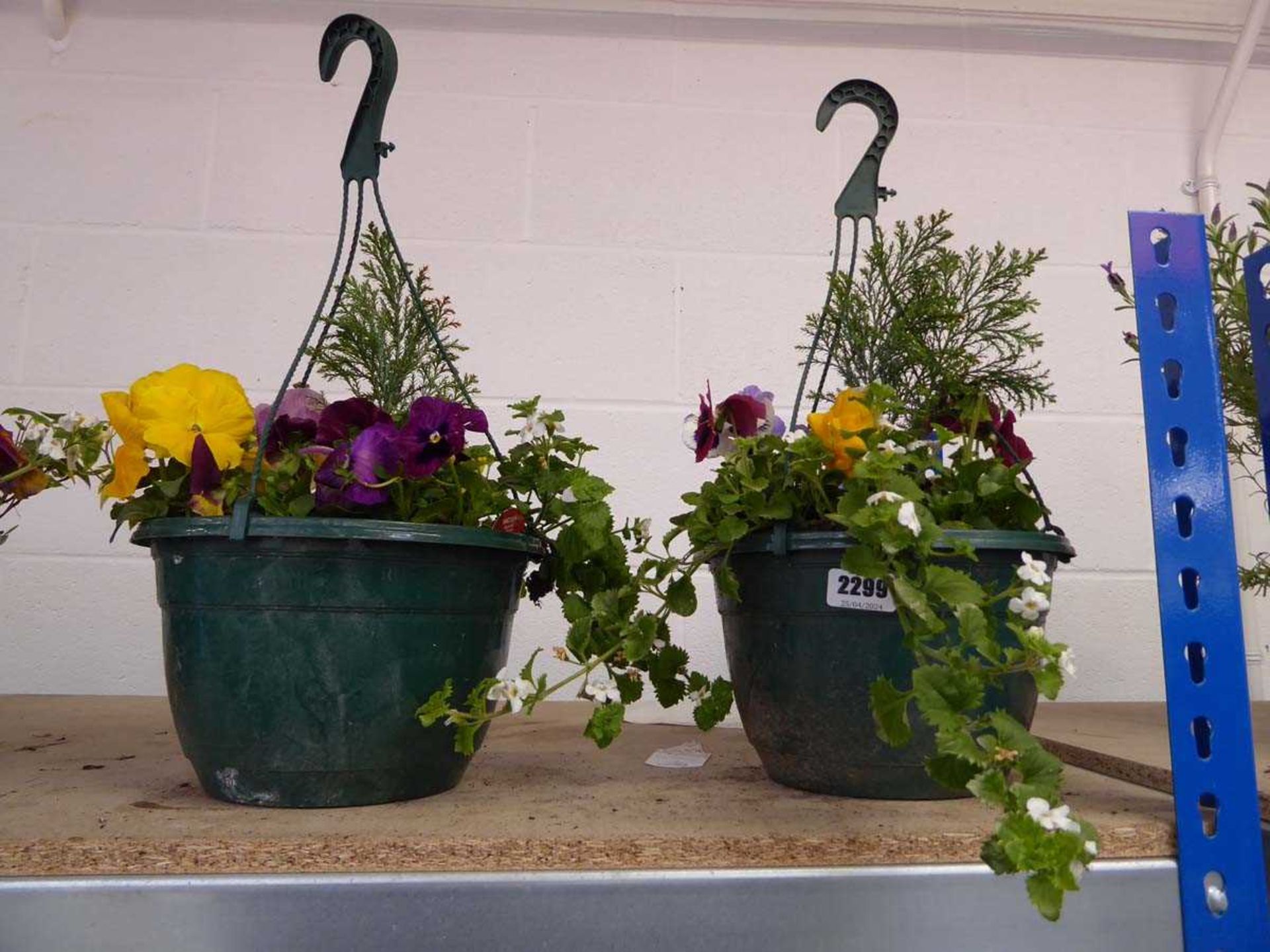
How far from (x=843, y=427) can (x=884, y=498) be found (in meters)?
0.10

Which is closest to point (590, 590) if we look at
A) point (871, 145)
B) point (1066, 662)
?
point (1066, 662)

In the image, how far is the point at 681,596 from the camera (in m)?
0.69

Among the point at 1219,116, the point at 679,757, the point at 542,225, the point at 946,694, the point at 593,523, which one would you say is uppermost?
the point at 1219,116

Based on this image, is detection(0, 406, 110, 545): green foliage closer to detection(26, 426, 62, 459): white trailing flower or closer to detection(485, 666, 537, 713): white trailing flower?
detection(26, 426, 62, 459): white trailing flower

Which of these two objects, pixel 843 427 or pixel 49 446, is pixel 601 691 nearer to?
pixel 843 427

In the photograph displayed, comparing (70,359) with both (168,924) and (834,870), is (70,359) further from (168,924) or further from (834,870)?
(834,870)

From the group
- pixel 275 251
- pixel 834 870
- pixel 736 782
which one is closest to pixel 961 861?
pixel 834 870

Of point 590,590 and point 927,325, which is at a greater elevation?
point 927,325

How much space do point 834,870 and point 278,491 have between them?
452 millimetres

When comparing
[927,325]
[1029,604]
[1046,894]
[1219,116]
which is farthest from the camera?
[1219,116]

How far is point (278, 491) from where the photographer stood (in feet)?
2.15

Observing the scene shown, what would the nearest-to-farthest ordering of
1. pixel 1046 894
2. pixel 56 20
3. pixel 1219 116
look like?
pixel 1046 894, pixel 56 20, pixel 1219 116

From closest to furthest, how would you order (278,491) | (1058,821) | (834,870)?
(1058,821) < (834,870) < (278,491)

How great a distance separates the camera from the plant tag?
0.64 meters
